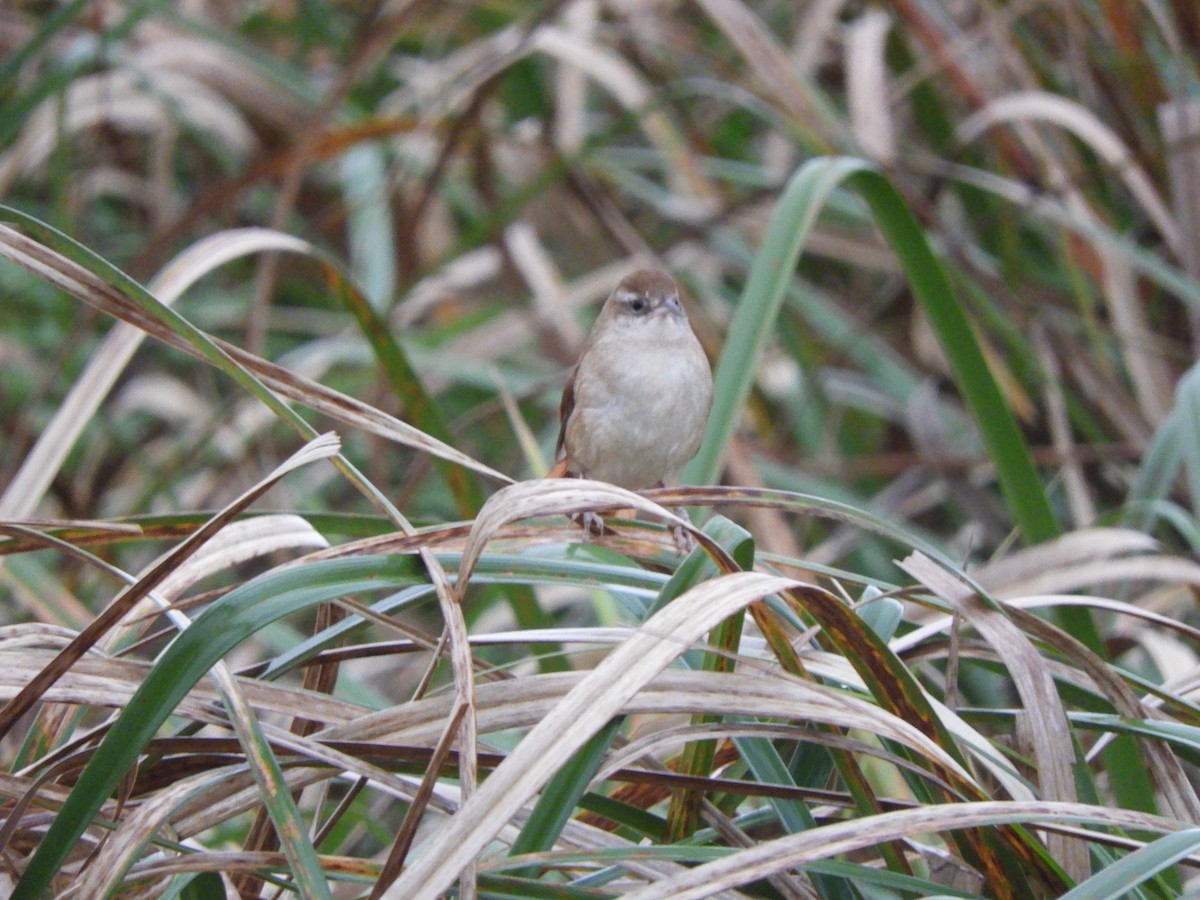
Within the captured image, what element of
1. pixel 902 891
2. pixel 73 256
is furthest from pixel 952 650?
pixel 73 256

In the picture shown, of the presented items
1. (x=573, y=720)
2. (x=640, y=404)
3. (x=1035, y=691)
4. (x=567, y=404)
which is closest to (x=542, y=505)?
(x=573, y=720)

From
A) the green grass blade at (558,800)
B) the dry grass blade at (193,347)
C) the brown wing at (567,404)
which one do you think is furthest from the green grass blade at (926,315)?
the green grass blade at (558,800)

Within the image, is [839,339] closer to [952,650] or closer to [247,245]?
[247,245]

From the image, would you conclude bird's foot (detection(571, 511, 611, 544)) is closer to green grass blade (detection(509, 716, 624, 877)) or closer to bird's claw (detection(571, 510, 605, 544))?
bird's claw (detection(571, 510, 605, 544))

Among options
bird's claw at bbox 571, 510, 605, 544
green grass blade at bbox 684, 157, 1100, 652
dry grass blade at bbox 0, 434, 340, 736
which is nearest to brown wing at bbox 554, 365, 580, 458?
green grass blade at bbox 684, 157, 1100, 652

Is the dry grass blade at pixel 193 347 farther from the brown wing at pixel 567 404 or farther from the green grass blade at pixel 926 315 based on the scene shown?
the brown wing at pixel 567 404

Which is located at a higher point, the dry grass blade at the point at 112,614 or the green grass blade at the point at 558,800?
the dry grass blade at the point at 112,614
